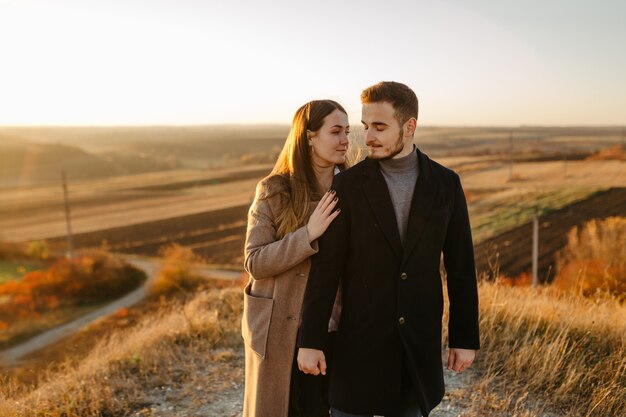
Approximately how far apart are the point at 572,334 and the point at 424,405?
298 cm

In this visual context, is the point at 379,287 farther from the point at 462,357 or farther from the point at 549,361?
the point at 549,361

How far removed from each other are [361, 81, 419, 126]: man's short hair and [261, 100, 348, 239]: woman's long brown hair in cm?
46

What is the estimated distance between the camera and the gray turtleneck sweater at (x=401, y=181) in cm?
178

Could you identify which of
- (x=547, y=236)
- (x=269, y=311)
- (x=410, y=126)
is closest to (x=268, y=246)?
(x=269, y=311)

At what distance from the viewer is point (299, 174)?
7.38 ft

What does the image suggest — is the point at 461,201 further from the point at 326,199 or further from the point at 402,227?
the point at 326,199

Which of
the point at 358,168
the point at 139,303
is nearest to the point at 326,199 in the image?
the point at 358,168

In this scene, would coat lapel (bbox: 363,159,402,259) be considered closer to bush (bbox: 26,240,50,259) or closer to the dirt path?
the dirt path

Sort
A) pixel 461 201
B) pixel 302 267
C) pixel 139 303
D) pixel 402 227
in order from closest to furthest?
pixel 402 227 → pixel 461 201 → pixel 302 267 → pixel 139 303

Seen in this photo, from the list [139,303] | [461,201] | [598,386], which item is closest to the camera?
[461,201]

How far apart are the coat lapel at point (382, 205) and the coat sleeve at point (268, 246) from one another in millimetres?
317

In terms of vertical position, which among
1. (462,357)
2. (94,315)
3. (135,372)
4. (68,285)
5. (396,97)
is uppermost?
(396,97)

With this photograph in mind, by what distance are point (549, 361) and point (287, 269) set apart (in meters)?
2.64

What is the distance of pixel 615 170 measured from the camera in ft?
214
